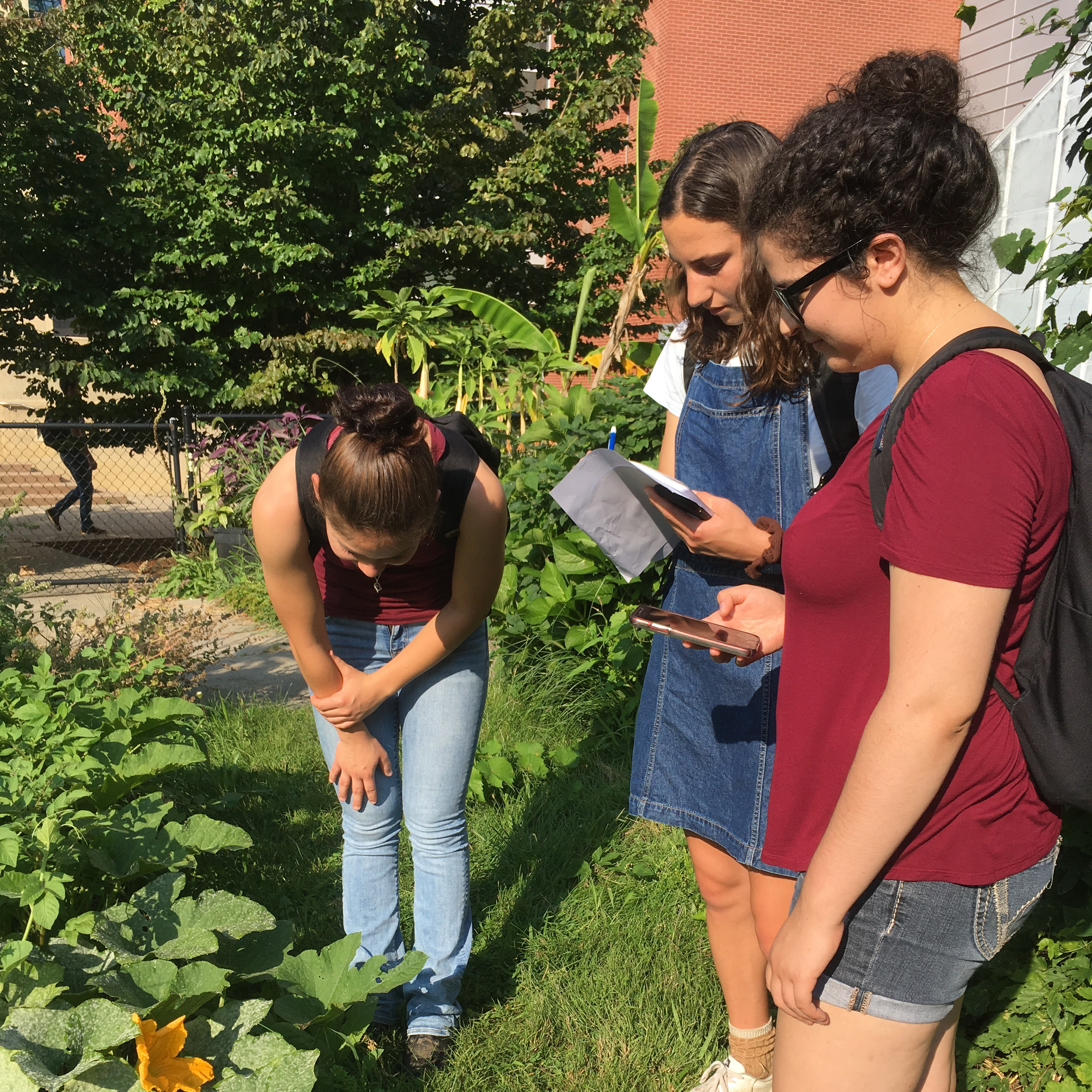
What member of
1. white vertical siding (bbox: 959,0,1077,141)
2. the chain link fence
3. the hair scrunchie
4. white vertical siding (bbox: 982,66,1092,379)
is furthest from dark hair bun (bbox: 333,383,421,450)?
white vertical siding (bbox: 959,0,1077,141)

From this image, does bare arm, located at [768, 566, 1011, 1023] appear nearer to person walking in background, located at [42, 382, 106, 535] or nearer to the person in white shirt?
the person in white shirt

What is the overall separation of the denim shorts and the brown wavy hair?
3.65 feet

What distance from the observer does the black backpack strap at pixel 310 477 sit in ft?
6.95

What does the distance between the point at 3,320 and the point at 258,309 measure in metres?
2.89

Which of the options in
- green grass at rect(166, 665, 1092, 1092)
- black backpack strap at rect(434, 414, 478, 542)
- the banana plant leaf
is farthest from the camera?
the banana plant leaf

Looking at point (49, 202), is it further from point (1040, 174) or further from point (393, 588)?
point (393, 588)

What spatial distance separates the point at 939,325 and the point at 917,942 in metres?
0.84

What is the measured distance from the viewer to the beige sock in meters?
2.36

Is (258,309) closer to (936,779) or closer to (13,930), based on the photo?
(13,930)

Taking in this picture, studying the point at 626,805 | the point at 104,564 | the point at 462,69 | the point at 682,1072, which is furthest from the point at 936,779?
the point at 462,69

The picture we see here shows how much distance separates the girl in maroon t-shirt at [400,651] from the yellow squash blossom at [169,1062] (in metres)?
0.76

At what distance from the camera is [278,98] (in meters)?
11.4

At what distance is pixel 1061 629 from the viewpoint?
120cm

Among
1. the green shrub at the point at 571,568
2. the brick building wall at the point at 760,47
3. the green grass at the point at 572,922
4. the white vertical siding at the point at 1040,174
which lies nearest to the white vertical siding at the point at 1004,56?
the white vertical siding at the point at 1040,174
